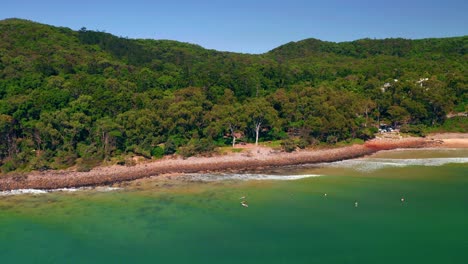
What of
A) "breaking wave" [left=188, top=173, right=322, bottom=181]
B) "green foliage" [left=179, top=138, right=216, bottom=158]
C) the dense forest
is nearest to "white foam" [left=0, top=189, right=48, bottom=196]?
the dense forest

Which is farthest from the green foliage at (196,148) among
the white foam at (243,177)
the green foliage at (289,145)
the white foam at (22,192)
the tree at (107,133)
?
the white foam at (22,192)

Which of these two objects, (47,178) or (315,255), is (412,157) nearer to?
(315,255)

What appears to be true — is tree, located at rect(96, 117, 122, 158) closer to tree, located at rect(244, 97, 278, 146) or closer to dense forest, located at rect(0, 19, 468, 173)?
dense forest, located at rect(0, 19, 468, 173)

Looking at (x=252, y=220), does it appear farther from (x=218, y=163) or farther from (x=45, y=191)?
(x=45, y=191)

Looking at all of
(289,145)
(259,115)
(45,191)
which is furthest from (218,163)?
(45,191)

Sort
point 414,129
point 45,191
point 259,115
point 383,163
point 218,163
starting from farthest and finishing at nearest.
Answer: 1. point 414,129
2. point 259,115
3. point 383,163
4. point 218,163
5. point 45,191

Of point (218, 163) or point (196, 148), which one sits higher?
point (196, 148)

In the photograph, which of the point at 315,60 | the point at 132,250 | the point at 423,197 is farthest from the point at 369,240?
the point at 315,60
